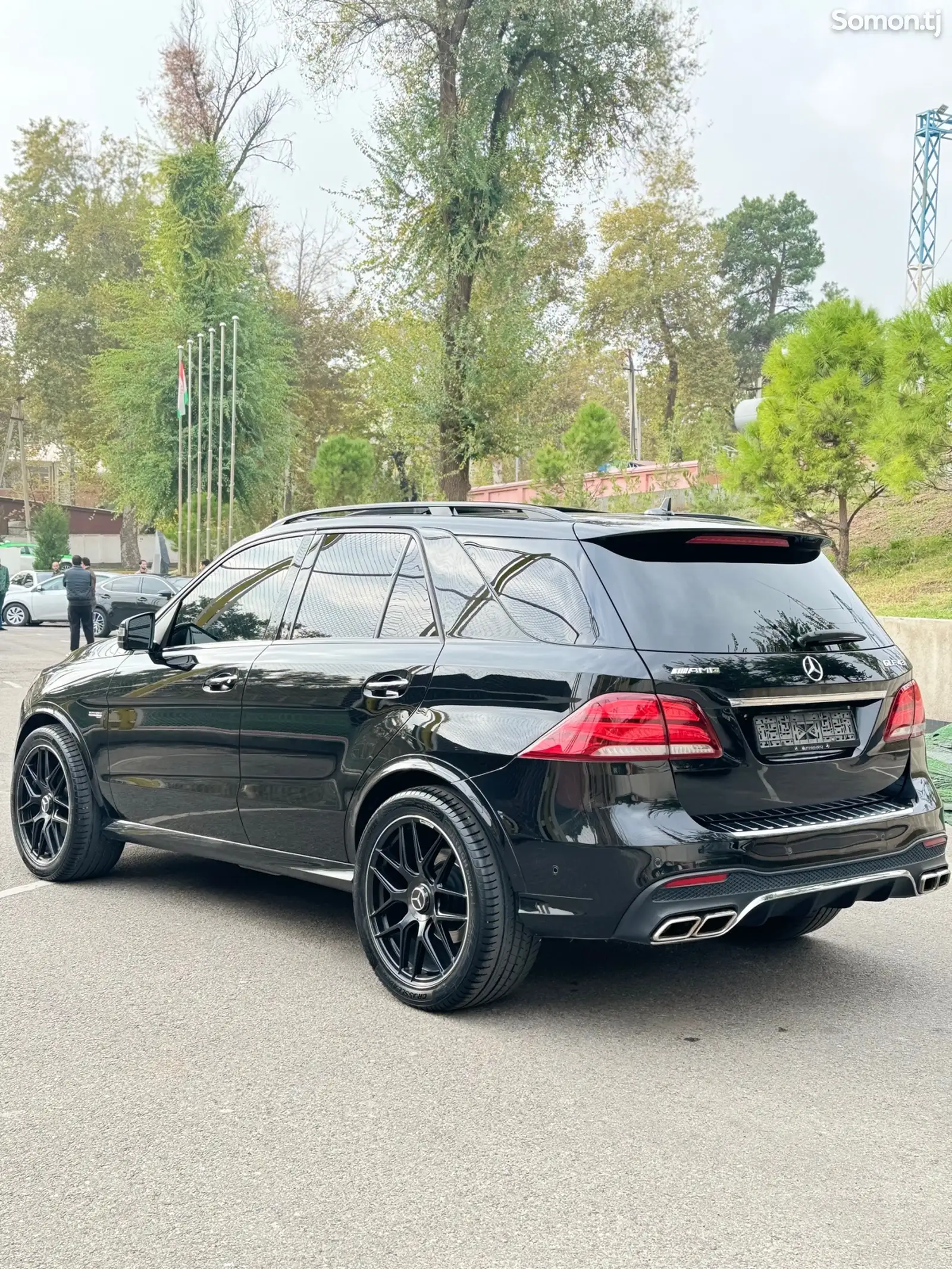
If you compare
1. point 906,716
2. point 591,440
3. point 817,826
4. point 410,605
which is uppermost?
point 591,440

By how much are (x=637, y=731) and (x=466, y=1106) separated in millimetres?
1231

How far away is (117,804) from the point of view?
651cm

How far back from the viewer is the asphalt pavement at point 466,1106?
10.4 ft

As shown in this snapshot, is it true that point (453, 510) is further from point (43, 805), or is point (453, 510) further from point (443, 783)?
point (43, 805)

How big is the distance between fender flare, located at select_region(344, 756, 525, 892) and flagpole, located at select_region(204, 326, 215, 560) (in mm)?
27653

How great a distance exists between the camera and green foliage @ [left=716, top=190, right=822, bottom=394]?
80062 millimetres

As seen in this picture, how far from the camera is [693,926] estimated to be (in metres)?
4.32

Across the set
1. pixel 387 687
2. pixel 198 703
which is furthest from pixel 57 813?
pixel 387 687

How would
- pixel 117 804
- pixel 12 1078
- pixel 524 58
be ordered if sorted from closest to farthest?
pixel 12 1078
pixel 117 804
pixel 524 58

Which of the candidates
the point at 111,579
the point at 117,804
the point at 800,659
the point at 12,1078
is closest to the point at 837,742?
the point at 800,659

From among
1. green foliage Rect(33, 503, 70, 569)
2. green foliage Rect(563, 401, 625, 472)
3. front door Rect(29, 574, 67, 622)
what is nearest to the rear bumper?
green foliage Rect(563, 401, 625, 472)

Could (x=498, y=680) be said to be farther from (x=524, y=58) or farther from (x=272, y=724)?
(x=524, y=58)

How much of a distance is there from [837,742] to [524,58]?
90.0ft

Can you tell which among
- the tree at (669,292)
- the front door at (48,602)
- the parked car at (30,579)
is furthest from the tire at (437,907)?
the tree at (669,292)
